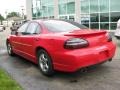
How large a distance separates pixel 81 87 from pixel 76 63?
55 centimetres

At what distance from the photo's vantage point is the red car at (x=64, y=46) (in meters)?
5.83

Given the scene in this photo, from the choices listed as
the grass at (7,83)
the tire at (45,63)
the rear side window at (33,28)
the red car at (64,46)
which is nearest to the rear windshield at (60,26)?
the red car at (64,46)

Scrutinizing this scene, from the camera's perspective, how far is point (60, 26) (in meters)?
7.08

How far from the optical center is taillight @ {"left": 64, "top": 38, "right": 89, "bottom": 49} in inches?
230

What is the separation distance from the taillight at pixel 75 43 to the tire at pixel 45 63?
76 centimetres

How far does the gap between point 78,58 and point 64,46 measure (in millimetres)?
459

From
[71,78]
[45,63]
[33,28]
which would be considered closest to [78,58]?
[71,78]

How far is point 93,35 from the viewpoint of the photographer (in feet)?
20.6

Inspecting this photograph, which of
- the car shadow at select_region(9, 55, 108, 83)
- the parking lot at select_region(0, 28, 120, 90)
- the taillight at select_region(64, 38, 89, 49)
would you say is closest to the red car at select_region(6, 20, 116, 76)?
the taillight at select_region(64, 38, 89, 49)

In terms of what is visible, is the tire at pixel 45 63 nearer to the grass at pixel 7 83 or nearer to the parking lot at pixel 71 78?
the parking lot at pixel 71 78

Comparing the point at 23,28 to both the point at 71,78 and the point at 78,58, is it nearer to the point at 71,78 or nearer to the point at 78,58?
the point at 71,78

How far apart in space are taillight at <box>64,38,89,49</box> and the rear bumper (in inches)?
3.9

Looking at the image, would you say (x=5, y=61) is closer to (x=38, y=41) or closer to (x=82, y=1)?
(x=38, y=41)

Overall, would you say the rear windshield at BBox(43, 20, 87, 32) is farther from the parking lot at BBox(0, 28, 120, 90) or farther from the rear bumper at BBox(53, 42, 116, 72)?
the parking lot at BBox(0, 28, 120, 90)
